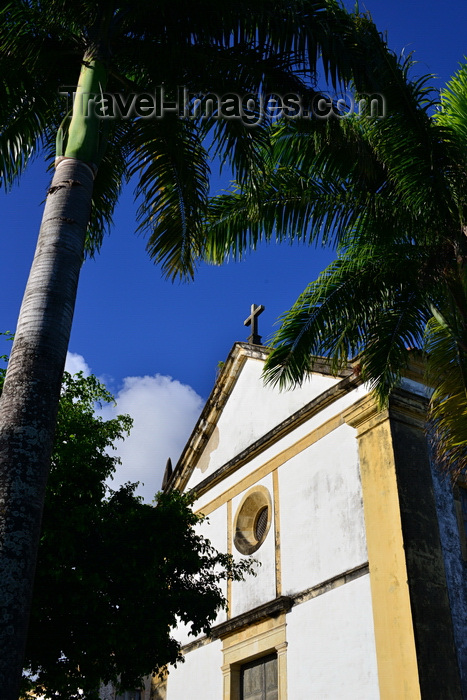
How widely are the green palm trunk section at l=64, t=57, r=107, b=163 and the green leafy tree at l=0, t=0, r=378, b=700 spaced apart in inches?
0.5

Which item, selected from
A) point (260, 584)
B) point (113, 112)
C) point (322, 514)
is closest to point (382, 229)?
point (113, 112)

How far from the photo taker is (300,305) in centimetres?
1025

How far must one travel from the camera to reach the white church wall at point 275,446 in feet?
46.4

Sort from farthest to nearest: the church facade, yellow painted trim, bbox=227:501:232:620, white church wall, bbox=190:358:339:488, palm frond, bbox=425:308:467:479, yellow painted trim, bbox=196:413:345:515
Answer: white church wall, bbox=190:358:339:488 < yellow painted trim, bbox=227:501:232:620 < yellow painted trim, bbox=196:413:345:515 < the church facade < palm frond, bbox=425:308:467:479

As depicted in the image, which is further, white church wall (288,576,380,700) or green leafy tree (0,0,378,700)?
white church wall (288,576,380,700)

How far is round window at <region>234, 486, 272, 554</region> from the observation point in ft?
51.5

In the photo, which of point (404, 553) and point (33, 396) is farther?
point (404, 553)

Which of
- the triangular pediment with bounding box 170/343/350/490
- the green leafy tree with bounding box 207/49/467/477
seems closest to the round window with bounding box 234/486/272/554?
the triangular pediment with bounding box 170/343/350/490

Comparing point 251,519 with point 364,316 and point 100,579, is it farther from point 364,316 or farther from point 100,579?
point 364,316

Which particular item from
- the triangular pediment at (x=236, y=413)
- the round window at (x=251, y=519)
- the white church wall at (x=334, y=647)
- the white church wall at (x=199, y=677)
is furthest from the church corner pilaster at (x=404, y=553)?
the white church wall at (x=199, y=677)

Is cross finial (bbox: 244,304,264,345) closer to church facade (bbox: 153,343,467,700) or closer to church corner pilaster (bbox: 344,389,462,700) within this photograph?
church facade (bbox: 153,343,467,700)

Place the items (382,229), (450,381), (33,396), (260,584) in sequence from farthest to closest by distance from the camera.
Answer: (260,584) → (382,229) → (450,381) → (33,396)

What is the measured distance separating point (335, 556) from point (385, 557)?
1.38 metres

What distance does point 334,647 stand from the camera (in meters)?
12.2
